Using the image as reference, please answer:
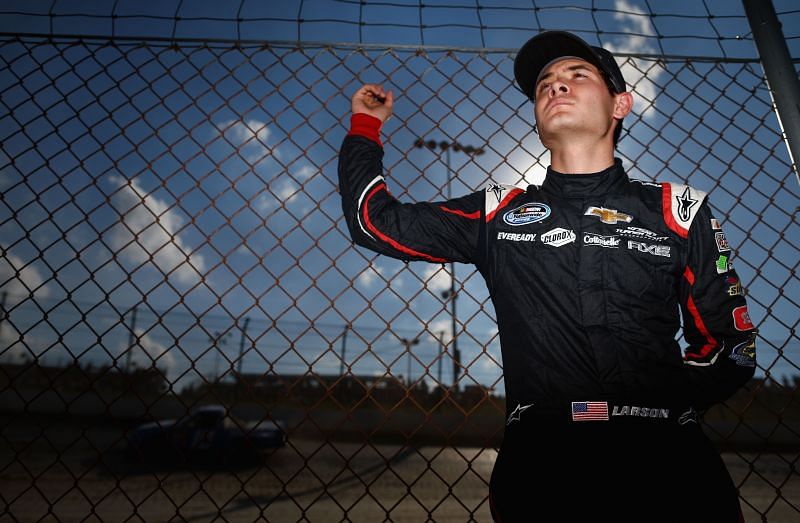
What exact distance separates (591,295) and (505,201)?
46cm

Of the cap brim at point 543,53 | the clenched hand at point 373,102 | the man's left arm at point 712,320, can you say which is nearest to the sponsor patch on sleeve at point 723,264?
the man's left arm at point 712,320

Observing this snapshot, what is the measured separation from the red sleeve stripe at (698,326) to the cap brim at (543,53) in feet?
2.73

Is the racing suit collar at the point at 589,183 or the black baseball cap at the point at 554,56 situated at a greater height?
the black baseball cap at the point at 554,56

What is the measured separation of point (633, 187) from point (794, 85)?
1.13 metres

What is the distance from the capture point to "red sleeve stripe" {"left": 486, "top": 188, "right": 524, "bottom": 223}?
4.69 ft

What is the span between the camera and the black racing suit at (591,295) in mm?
1010

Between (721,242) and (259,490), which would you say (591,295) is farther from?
(259,490)

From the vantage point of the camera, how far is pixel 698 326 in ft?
4.03

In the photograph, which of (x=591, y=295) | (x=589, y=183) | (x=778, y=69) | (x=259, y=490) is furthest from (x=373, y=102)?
(x=259, y=490)

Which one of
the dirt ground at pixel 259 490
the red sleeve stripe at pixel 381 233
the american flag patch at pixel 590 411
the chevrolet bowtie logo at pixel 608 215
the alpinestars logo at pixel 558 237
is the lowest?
the dirt ground at pixel 259 490

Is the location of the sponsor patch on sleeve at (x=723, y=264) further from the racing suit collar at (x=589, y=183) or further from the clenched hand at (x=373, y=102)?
the clenched hand at (x=373, y=102)

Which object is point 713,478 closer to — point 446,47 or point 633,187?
point 633,187

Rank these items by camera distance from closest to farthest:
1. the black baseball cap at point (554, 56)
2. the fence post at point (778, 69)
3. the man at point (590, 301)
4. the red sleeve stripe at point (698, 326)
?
the man at point (590, 301)
the red sleeve stripe at point (698, 326)
the black baseball cap at point (554, 56)
the fence post at point (778, 69)

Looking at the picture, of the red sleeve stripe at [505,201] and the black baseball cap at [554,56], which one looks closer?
the red sleeve stripe at [505,201]
